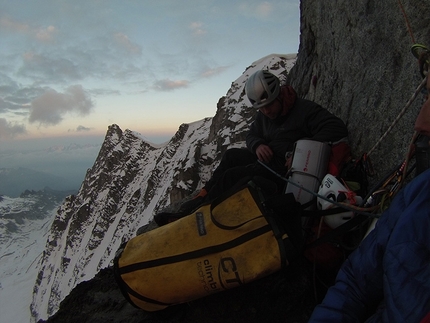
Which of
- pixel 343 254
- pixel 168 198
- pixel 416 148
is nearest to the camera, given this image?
pixel 416 148

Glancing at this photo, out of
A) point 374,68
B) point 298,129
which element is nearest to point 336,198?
point 298,129

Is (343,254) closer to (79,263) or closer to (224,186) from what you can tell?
(224,186)

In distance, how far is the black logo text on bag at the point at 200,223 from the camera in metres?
3.14

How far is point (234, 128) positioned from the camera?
199ft

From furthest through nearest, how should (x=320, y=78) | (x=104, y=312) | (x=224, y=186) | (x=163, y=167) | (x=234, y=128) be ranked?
(x=163, y=167)
(x=234, y=128)
(x=320, y=78)
(x=224, y=186)
(x=104, y=312)

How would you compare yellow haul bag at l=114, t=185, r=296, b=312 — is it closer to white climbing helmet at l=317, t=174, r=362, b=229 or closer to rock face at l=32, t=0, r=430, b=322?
rock face at l=32, t=0, r=430, b=322

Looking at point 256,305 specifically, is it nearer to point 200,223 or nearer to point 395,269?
point 200,223

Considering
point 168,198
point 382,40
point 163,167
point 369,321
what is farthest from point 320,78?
point 163,167

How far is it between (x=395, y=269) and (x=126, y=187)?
12080cm

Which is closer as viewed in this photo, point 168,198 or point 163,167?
point 168,198

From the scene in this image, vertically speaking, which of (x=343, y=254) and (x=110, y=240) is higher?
(x=343, y=254)

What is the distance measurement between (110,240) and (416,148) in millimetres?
104525

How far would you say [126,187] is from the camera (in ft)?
382

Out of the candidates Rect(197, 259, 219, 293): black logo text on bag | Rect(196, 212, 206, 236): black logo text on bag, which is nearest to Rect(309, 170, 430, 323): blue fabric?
Rect(197, 259, 219, 293): black logo text on bag
